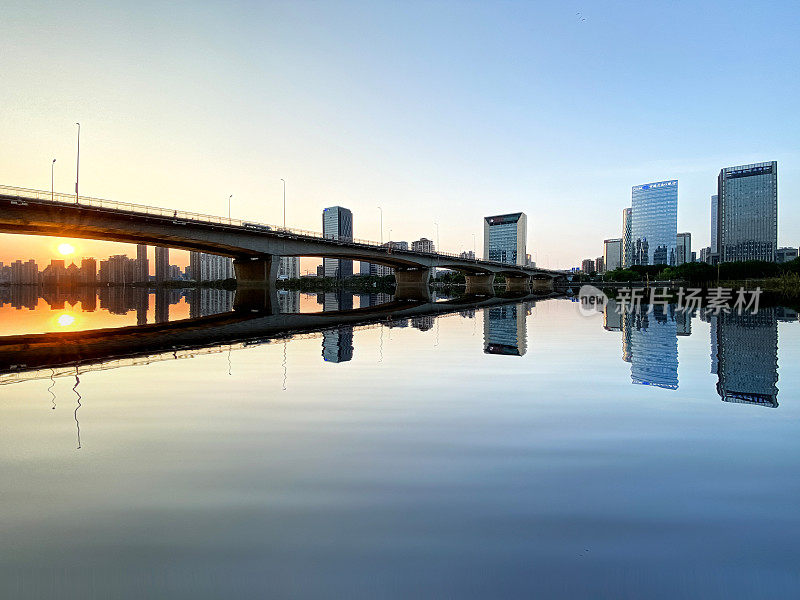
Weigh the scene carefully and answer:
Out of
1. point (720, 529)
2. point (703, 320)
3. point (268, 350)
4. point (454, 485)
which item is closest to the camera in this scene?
point (720, 529)

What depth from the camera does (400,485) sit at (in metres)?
4.70

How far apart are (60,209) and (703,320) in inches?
2005

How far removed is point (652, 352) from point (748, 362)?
8.20 feet

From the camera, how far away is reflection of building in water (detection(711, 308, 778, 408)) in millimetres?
8828

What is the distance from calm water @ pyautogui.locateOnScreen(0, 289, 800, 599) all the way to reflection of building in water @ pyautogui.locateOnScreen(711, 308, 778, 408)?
13 cm

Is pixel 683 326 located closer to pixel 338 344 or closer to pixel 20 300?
pixel 338 344

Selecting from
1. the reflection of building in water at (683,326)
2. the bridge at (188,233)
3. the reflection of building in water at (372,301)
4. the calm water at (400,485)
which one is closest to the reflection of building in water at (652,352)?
the reflection of building in water at (683,326)

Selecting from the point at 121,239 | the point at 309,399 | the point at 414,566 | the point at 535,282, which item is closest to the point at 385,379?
the point at 309,399

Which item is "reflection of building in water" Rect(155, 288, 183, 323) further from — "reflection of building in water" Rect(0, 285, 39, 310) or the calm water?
the calm water

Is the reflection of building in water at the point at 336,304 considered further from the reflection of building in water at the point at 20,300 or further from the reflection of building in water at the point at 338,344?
the reflection of building in water at the point at 20,300

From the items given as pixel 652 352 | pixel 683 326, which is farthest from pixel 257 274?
pixel 652 352

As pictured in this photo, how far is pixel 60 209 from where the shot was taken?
39.8 m

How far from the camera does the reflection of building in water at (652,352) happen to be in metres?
10.5

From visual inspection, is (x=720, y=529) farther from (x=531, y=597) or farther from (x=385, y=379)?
(x=385, y=379)
